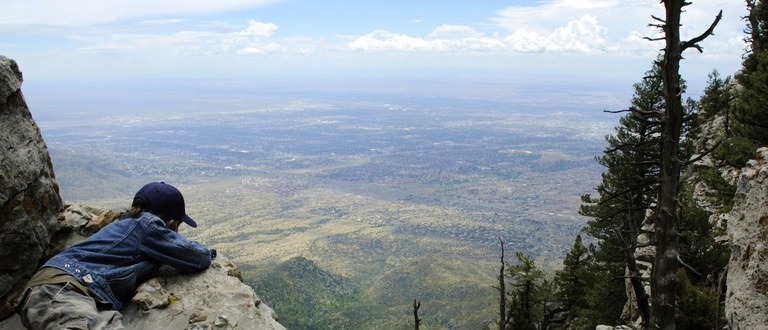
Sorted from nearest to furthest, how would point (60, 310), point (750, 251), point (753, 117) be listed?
point (60, 310)
point (750, 251)
point (753, 117)

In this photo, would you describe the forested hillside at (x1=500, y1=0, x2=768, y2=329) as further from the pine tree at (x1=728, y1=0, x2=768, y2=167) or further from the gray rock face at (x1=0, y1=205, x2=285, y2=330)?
the gray rock face at (x1=0, y1=205, x2=285, y2=330)

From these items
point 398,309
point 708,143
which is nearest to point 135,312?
point 708,143

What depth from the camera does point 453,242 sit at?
14138 centimetres

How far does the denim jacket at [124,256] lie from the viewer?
5.91 metres

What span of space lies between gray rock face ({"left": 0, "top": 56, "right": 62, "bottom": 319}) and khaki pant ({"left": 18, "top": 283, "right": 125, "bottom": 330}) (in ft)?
5.12

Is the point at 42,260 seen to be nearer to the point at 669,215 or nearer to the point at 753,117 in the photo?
the point at 669,215

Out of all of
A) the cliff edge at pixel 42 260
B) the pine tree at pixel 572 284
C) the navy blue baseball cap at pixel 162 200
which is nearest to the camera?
the cliff edge at pixel 42 260

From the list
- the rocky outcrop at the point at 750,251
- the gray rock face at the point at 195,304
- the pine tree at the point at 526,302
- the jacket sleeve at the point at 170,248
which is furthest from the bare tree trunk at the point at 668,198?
the pine tree at the point at 526,302

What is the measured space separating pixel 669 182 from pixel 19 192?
1024 cm

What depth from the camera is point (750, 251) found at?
8.06 m

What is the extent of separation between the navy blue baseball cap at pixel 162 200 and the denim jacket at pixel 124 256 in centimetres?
25

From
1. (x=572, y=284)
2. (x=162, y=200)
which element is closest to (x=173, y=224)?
(x=162, y=200)

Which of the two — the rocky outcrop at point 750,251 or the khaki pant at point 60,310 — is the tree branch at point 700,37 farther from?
the khaki pant at point 60,310

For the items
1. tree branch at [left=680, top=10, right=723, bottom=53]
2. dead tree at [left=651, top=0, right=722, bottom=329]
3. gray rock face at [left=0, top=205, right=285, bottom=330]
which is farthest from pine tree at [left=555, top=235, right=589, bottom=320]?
gray rock face at [left=0, top=205, right=285, bottom=330]
